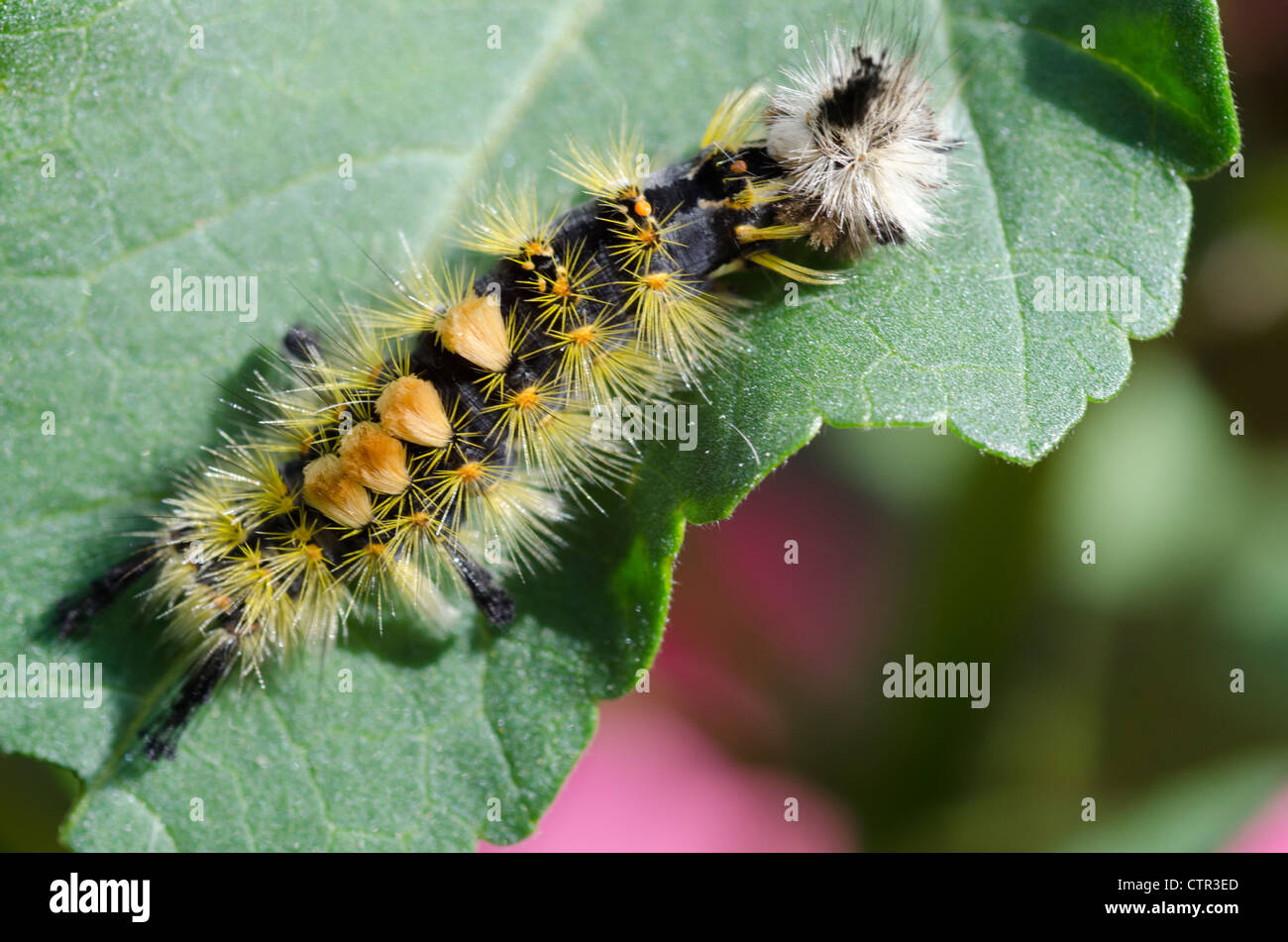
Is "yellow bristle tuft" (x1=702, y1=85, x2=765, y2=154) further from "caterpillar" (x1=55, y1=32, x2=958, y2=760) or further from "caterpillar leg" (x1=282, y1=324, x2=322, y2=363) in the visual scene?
"caterpillar leg" (x1=282, y1=324, x2=322, y2=363)

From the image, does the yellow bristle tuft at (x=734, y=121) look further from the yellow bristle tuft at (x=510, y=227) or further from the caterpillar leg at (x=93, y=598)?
the caterpillar leg at (x=93, y=598)

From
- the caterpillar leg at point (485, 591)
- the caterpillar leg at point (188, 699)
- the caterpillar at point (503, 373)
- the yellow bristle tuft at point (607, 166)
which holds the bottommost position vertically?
the caterpillar leg at point (188, 699)

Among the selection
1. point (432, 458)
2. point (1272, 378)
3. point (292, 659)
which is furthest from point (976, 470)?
point (292, 659)

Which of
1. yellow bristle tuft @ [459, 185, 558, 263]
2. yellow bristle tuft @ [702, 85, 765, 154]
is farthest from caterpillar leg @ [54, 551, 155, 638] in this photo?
yellow bristle tuft @ [702, 85, 765, 154]

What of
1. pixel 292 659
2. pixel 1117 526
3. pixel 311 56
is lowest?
pixel 292 659

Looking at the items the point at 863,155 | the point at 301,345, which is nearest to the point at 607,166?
the point at 863,155

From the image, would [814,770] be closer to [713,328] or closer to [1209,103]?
[713,328]

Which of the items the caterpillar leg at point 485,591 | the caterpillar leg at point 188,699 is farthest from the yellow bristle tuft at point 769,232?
the caterpillar leg at point 188,699
